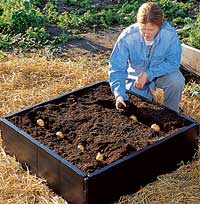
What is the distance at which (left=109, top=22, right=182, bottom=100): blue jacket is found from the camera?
458cm

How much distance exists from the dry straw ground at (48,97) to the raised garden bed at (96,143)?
3.2 inches

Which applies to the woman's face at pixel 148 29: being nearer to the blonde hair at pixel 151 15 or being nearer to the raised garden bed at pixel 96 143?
the blonde hair at pixel 151 15

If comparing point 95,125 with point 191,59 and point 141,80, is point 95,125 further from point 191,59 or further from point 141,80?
point 191,59

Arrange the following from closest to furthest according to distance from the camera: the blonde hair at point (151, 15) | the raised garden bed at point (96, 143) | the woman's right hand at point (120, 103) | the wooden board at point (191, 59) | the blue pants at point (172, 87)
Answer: the raised garden bed at point (96, 143) → the blonde hair at point (151, 15) → the woman's right hand at point (120, 103) → the blue pants at point (172, 87) → the wooden board at point (191, 59)

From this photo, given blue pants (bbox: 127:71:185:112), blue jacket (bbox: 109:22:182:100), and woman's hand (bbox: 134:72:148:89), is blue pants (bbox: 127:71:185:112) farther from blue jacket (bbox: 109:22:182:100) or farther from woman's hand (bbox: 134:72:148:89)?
woman's hand (bbox: 134:72:148:89)

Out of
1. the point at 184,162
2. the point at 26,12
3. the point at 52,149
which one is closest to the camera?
the point at 52,149

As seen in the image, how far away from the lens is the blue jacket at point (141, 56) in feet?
15.0

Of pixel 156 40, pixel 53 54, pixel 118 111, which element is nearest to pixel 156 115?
pixel 118 111

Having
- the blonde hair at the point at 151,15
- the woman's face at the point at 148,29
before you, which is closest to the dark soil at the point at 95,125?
the woman's face at the point at 148,29

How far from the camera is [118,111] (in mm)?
4559

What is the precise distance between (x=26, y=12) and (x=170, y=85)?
323 cm

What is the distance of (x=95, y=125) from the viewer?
14.3ft

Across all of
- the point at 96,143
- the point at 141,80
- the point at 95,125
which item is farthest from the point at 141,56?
the point at 96,143

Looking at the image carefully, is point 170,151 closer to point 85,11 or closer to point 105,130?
point 105,130
